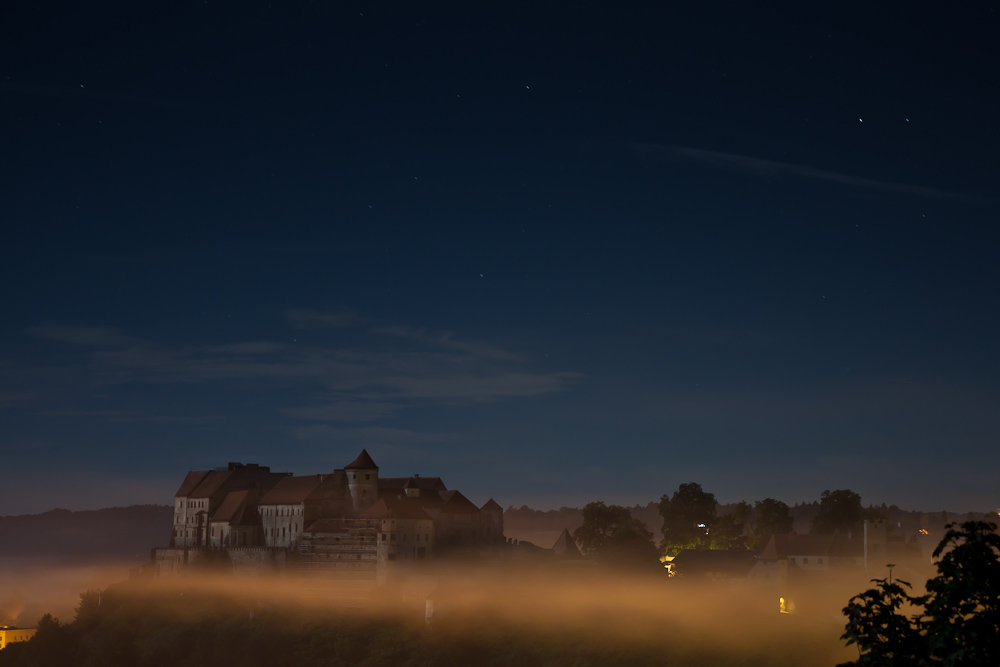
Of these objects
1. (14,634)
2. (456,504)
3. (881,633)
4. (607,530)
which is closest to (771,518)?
(607,530)

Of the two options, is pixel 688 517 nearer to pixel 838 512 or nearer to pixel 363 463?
pixel 838 512

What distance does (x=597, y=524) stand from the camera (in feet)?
384

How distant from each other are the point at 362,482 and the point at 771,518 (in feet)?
186

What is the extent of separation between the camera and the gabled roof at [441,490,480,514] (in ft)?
302

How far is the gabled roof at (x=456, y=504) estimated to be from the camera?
91938 millimetres

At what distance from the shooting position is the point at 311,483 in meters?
95.3

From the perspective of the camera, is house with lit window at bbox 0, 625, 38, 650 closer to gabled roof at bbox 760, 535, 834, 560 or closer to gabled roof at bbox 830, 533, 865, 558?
gabled roof at bbox 760, 535, 834, 560

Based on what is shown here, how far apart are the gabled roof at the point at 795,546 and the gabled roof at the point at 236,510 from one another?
2006 inches

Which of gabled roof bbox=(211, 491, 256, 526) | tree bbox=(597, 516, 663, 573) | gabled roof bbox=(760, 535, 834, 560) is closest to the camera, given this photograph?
gabled roof bbox=(760, 535, 834, 560)

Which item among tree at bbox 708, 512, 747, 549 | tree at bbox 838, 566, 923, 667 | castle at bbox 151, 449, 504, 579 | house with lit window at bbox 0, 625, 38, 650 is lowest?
house with lit window at bbox 0, 625, 38, 650

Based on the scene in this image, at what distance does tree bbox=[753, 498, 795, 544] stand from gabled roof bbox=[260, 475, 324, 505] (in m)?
56.8

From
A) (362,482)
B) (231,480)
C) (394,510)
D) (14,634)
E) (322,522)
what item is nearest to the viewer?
(394,510)

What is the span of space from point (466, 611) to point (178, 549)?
3688 cm

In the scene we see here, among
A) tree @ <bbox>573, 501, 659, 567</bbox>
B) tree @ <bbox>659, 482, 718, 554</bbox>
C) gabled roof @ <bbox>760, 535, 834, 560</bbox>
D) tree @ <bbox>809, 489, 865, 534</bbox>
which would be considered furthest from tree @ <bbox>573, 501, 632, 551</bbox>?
gabled roof @ <bbox>760, 535, 834, 560</bbox>
